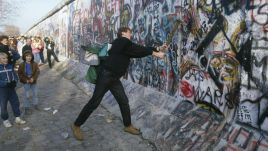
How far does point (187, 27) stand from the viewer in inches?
240

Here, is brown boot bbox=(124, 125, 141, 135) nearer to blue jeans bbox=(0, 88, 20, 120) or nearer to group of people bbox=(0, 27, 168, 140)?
group of people bbox=(0, 27, 168, 140)

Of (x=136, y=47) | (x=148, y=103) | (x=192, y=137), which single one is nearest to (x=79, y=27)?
(x=148, y=103)

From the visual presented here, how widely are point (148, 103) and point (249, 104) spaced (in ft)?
9.56

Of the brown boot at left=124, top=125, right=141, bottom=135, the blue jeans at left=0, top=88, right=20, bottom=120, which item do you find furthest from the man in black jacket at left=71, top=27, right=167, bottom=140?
the blue jeans at left=0, top=88, right=20, bottom=120

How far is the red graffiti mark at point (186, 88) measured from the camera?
604 cm

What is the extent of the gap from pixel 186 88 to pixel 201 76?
1.81ft

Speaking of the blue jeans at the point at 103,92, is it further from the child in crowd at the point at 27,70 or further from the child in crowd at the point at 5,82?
the child in crowd at the point at 27,70

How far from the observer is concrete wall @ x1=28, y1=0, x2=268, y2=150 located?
450cm

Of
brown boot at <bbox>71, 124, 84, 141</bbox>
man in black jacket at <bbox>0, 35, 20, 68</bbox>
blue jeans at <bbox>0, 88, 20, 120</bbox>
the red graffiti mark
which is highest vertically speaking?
man in black jacket at <bbox>0, 35, 20, 68</bbox>

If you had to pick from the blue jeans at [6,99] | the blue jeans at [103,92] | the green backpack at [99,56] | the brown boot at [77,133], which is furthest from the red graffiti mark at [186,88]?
the blue jeans at [6,99]

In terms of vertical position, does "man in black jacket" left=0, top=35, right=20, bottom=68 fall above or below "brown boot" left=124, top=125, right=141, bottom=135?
above

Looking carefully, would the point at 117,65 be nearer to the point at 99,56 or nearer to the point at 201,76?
the point at 99,56

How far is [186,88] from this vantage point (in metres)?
6.19

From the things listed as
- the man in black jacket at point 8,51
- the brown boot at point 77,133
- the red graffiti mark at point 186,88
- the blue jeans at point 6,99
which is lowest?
the brown boot at point 77,133
